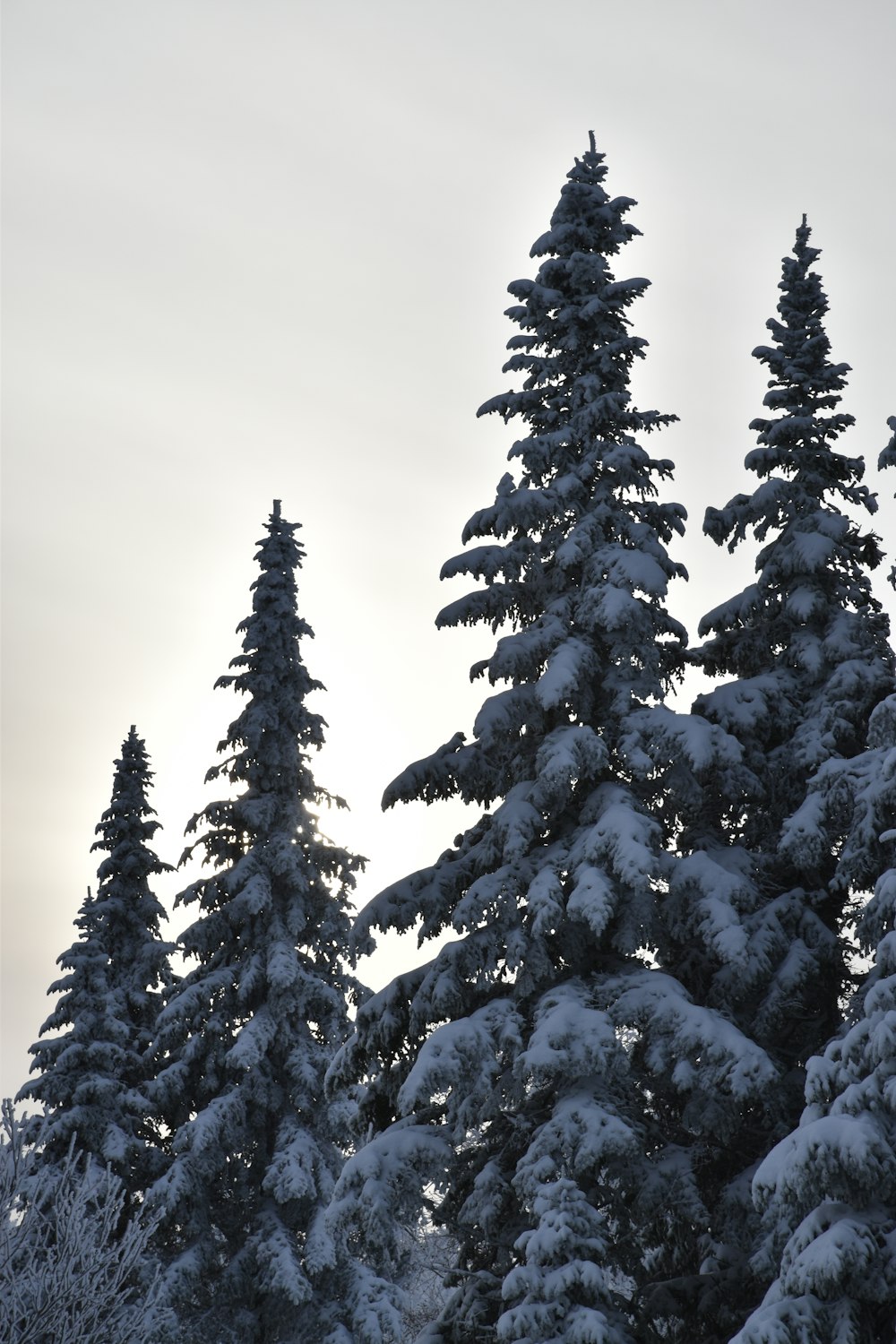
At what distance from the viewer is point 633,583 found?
1716 centimetres

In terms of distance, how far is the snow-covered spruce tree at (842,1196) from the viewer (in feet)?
38.4

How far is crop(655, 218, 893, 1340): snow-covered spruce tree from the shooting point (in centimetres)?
1611

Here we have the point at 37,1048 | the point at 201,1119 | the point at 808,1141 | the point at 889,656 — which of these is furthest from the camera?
the point at 37,1048

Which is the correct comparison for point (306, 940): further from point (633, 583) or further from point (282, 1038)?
point (633, 583)

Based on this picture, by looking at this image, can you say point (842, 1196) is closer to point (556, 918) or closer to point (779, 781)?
point (556, 918)

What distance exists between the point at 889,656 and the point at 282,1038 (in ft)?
43.4

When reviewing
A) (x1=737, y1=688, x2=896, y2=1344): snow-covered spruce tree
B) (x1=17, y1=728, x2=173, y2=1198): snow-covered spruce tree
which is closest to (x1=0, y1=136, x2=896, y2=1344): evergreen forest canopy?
(x1=737, y1=688, x2=896, y2=1344): snow-covered spruce tree

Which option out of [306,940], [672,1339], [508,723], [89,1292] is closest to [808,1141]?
[672,1339]

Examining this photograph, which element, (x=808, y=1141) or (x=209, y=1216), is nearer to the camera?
(x=808, y=1141)

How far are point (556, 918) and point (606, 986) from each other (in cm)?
118

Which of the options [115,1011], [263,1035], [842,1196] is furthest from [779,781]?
[115,1011]

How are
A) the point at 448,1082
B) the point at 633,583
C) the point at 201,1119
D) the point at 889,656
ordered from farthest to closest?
the point at 201,1119, the point at 889,656, the point at 633,583, the point at 448,1082

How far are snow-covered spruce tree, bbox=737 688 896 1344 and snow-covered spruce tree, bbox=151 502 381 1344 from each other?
1346cm

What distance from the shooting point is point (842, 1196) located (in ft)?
39.2
